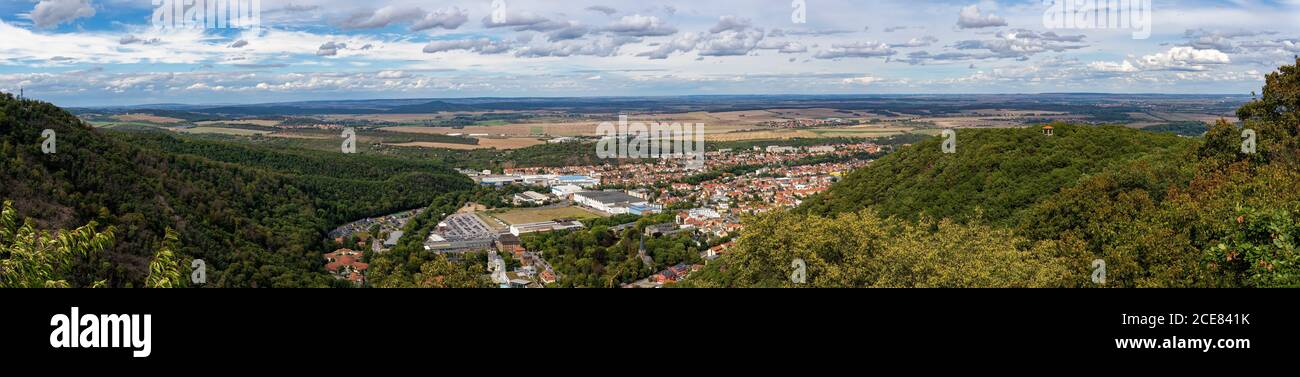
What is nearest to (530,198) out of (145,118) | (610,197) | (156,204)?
(610,197)

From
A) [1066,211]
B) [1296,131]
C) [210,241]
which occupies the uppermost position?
[1296,131]

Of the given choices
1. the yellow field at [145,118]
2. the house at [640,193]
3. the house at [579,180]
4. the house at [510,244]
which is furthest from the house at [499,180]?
the yellow field at [145,118]

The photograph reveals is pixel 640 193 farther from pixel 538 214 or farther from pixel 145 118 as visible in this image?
pixel 145 118

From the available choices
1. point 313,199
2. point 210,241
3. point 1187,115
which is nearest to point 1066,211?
point 210,241

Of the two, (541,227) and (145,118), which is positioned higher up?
(145,118)
